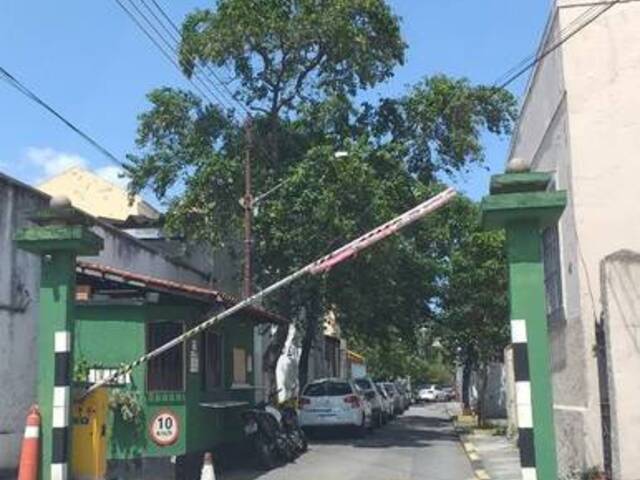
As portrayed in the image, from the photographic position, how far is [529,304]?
1031 cm

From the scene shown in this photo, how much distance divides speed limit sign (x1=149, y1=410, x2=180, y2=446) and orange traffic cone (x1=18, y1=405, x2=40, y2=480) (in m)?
3.69

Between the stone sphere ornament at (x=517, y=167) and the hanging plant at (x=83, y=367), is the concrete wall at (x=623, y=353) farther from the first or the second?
the hanging plant at (x=83, y=367)

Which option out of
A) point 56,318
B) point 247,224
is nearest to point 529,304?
point 56,318

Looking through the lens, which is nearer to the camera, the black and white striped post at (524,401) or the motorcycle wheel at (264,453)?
the black and white striped post at (524,401)

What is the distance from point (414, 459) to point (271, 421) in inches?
126

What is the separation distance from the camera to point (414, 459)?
67.2 feet

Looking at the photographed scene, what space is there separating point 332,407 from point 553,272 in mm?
11885

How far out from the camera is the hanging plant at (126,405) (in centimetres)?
1510

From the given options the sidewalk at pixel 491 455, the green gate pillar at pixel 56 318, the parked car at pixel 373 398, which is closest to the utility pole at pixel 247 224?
the sidewalk at pixel 491 455

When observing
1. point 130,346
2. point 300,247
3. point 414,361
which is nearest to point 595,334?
point 130,346

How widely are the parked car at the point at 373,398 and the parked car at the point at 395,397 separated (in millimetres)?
7299

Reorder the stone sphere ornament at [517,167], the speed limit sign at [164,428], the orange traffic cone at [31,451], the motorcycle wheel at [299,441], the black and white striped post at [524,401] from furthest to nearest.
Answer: the motorcycle wheel at [299,441] → the speed limit sign at [164,428] → the orange traffic cone at [31,451] → the stone sphere ornament at [517,167] → the black and white striped post at [524,401]

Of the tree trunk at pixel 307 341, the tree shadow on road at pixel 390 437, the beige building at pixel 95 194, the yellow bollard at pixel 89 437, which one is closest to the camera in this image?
the yellow bollard at pixel 89 437

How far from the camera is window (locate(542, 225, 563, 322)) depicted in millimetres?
15969
